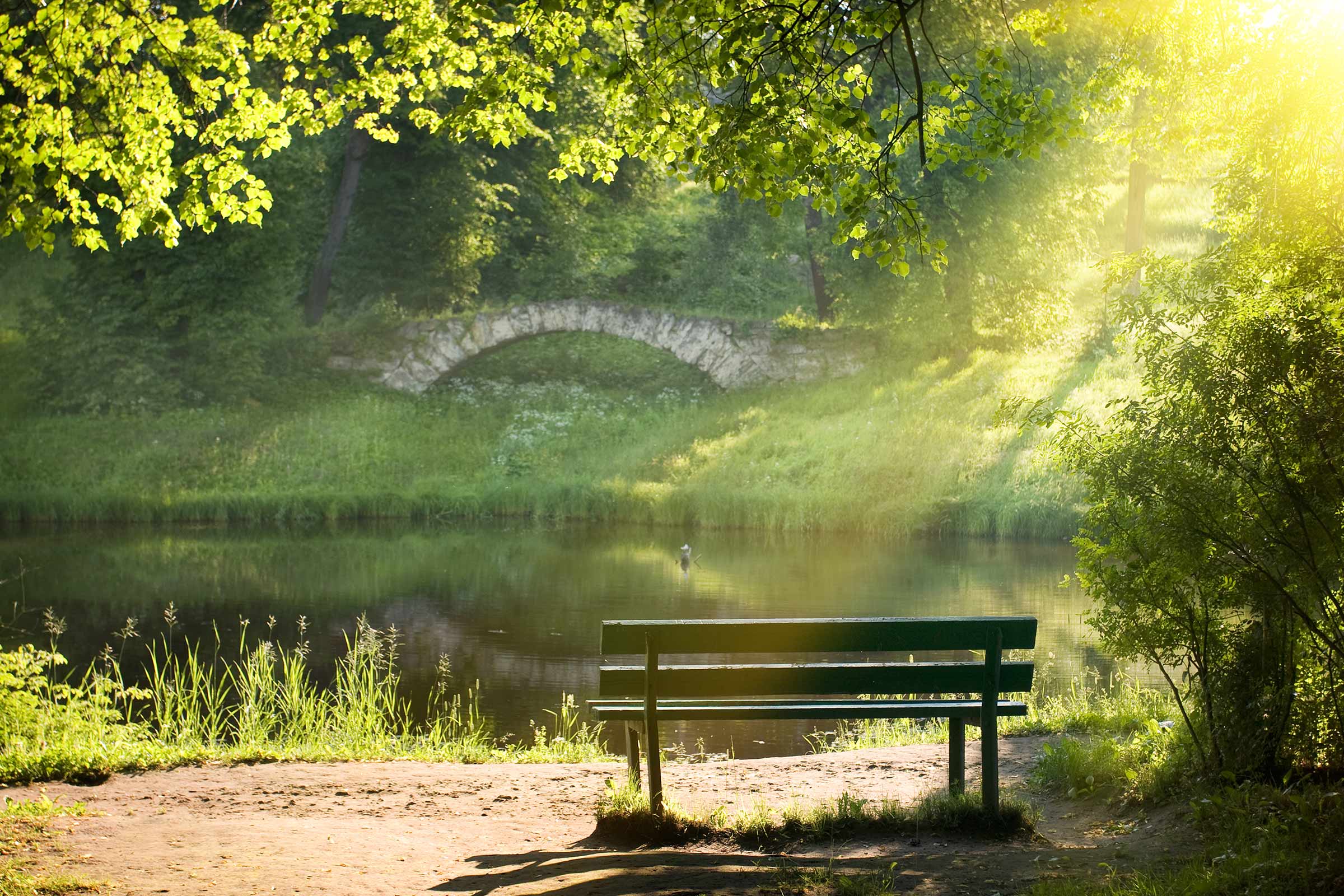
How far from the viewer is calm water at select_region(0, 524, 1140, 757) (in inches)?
442

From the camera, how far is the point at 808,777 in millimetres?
6605

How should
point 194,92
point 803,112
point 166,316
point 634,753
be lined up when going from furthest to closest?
point 166,316, point 194,92, point 803,112, point 634,753

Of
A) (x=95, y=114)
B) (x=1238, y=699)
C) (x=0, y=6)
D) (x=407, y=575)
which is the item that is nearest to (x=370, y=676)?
(x=95, y=114)

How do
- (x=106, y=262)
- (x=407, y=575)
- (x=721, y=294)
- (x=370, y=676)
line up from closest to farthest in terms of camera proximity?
(x=370, y=676)
(x=407, y=575)
(x=106, y=262)
(x=721, y=294)

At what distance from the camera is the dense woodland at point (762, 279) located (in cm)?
520

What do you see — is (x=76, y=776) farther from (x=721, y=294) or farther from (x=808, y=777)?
(x=721, y=294)

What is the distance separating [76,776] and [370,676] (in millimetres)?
2066

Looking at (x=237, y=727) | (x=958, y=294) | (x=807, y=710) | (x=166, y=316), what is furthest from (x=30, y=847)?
(x=958, y=294)

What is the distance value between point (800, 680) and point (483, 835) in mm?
1507

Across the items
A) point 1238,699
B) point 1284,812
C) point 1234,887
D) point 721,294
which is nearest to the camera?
point 1234,887

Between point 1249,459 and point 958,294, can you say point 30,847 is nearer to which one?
point 1249,459

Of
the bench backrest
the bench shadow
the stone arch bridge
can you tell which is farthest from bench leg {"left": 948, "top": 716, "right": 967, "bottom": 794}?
the stone arch bridge

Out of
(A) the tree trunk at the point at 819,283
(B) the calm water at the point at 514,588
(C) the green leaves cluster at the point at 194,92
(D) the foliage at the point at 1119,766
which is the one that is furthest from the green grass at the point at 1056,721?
(A) the tree trunk at the point at 819,283

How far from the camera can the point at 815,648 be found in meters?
5.15
